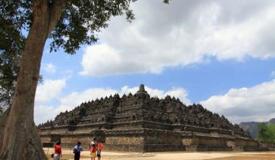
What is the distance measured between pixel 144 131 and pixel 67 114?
111 feet

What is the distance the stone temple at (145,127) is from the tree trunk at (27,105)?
24556 millimetres

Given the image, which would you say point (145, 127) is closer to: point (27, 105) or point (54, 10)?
point (54, 10)

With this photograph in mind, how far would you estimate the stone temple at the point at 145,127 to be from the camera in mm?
42844

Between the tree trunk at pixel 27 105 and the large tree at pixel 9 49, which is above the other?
the large tree at pixel 9 49

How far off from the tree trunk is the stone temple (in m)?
24.6

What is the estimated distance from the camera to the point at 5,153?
14305 millimetres

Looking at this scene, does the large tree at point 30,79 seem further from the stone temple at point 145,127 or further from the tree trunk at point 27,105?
the stone temple at point 145,127

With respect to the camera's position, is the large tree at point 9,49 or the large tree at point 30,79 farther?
the large tree at point 9,49

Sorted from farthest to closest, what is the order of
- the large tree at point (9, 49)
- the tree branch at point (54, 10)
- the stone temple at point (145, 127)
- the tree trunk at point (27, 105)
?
the stone temple at point (145, 127)
the large tree at point (9, 49)
the tree branch at point (54, 10)
the tree trunk at point (27, 105)

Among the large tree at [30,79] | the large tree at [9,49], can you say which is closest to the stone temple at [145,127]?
the large tree at [9,49]

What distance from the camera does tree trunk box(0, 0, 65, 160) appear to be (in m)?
14.5

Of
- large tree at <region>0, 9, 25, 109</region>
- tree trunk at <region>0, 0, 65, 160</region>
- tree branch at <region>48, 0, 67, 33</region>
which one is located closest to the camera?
tree trunk at <region>0, 0, 65, 160</region>

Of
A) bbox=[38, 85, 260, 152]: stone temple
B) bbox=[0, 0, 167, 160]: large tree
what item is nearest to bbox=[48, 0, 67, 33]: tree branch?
bbox=[0, 0, 167, 160]: large tree

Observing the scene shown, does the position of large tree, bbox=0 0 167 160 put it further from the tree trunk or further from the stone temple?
the stone temple
